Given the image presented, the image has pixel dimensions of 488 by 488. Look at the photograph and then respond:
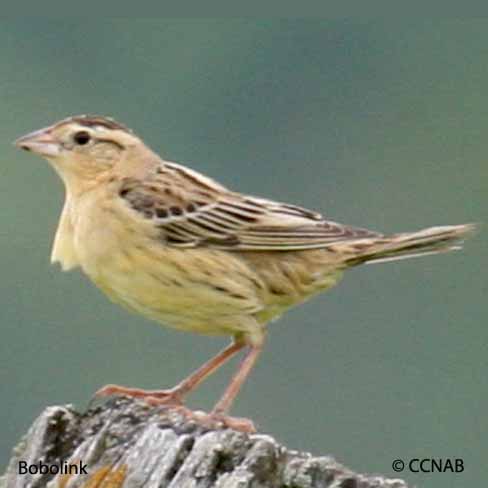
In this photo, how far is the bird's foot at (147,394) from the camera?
1173cm

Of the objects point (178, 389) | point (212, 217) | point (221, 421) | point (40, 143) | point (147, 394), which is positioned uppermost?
point (40, 143)

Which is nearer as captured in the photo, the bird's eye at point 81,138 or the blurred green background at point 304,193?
the bird's eye at point 81,138

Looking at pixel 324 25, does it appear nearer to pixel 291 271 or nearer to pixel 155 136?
pixel 155 136

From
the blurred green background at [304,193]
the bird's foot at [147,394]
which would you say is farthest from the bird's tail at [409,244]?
the bird's foot at [147,394]

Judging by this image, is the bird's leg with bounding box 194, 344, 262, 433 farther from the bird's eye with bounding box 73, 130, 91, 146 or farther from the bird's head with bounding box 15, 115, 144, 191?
the bird's eye with bounding box 73, 130, 91, 146

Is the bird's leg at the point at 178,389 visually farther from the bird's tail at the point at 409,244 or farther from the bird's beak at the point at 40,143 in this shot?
the bird's beak at the point at 40,143

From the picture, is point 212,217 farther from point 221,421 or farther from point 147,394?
point 221,421

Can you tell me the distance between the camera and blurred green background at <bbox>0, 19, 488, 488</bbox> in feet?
115

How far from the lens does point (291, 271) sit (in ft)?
44.9

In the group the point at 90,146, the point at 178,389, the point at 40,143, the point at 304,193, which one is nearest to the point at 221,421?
the point at 178,389

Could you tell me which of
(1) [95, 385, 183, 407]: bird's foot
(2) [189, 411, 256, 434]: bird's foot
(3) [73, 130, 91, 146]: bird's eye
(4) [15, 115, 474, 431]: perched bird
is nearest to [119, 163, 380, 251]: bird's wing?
(4) [15, 115, 474, 431]: perched bird

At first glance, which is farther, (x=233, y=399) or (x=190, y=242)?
(x=190, y=242)

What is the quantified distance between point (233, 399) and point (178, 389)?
27cm

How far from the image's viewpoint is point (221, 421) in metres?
11.5
